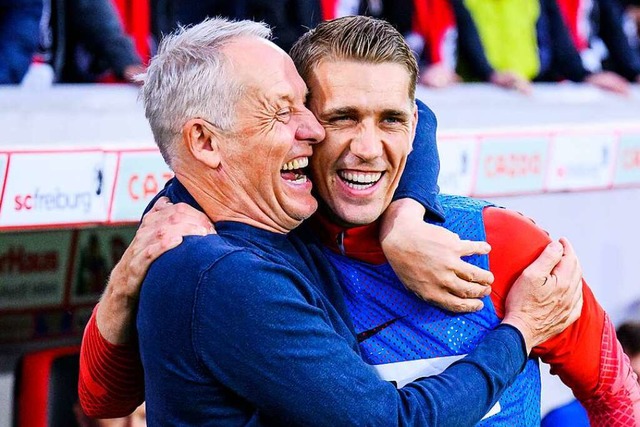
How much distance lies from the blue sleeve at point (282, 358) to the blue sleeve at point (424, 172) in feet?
1.29

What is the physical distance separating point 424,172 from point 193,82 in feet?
1.66

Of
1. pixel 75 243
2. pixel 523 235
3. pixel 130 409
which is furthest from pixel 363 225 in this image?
pixel 75 243

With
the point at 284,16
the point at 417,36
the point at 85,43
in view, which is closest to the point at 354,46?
the point at 85,43

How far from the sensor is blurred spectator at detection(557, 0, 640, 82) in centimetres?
557

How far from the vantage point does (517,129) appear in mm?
3994

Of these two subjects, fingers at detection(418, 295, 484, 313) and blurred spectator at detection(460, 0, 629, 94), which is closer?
fingers at detection(418, 295, 484, 313)

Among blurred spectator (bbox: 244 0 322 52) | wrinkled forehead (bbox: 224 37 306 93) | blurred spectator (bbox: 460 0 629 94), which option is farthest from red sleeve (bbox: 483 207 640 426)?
blurred spectator (bbox: 460 0 629 94)

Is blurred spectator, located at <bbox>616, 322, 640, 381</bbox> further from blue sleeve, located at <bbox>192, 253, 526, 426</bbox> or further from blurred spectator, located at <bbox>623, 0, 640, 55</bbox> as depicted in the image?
blue sleeve, located at <bbox>192, 253, 526, 426</bbox>

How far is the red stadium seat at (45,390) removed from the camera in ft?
12.0

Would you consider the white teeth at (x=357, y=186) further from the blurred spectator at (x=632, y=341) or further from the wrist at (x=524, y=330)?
the blurred spectator at (x=632, y=341)

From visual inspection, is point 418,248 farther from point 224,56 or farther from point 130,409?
point 130,409

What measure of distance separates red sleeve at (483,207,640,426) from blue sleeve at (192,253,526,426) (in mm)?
340

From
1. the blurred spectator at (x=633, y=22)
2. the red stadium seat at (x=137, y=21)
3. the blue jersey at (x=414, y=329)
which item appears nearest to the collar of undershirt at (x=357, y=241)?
the blue jersey at (x=414, y=329)

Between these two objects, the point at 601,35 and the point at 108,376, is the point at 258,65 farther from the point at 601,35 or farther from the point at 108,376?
the point at 601,35
